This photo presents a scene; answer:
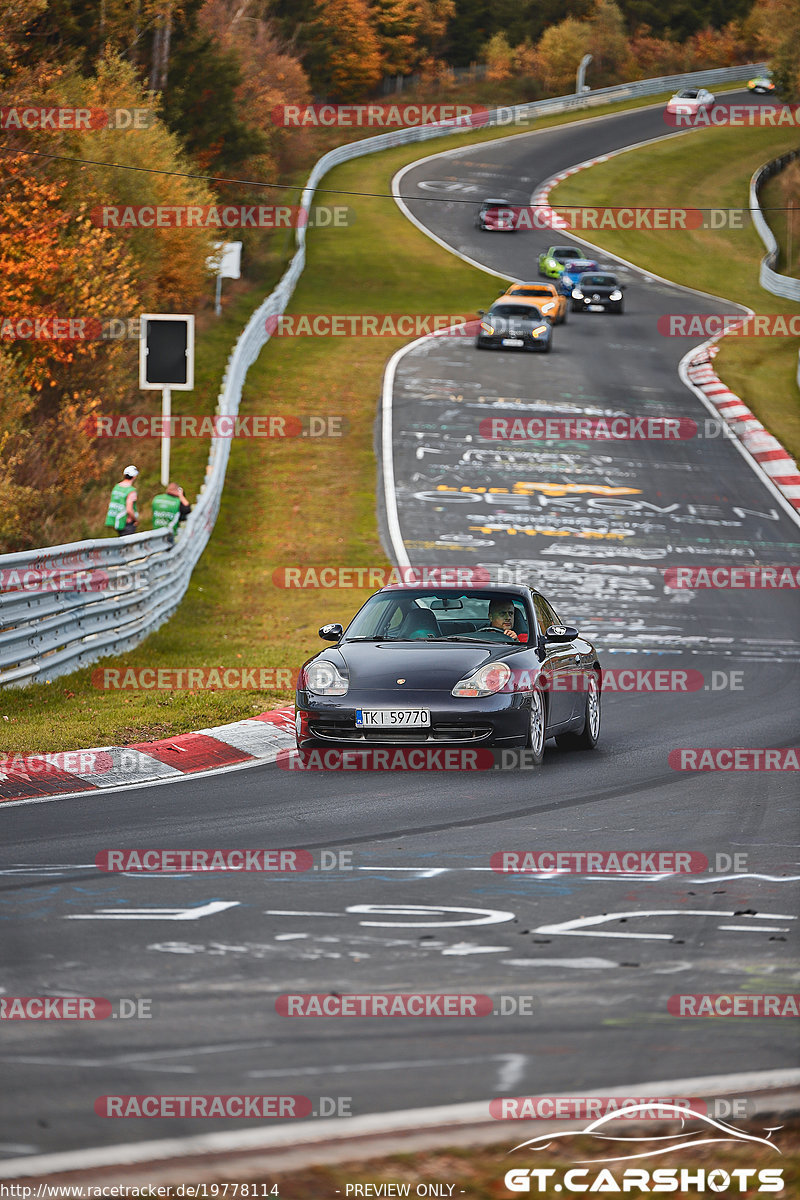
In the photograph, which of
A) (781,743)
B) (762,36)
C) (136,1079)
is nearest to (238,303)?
(781,743)

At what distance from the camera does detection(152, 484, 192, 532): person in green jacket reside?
69.7 ft

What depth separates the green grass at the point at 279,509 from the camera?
44.9 ft

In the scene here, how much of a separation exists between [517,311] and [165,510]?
23115mm

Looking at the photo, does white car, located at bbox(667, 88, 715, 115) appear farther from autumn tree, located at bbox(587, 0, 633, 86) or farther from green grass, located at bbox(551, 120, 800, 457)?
autumn tree, located at bbox(587, 0, 633, 86)

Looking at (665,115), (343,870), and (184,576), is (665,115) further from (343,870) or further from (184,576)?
(343,870)

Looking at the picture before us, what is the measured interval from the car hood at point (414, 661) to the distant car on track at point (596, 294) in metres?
38.7

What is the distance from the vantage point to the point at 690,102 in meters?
90.2

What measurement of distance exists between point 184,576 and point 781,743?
10786mm

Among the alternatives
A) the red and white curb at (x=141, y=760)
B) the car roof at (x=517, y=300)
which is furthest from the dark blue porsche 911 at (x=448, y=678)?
the car roof at (x=517, y=300)

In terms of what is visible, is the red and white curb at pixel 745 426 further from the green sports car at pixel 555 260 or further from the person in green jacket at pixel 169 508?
the person in green jacket at pixel 169 508

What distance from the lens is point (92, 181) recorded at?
3484 cm

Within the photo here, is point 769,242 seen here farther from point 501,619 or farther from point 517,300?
point 501,619

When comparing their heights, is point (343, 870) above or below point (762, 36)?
below

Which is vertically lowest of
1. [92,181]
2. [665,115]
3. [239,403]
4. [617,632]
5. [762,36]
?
[617,632]
